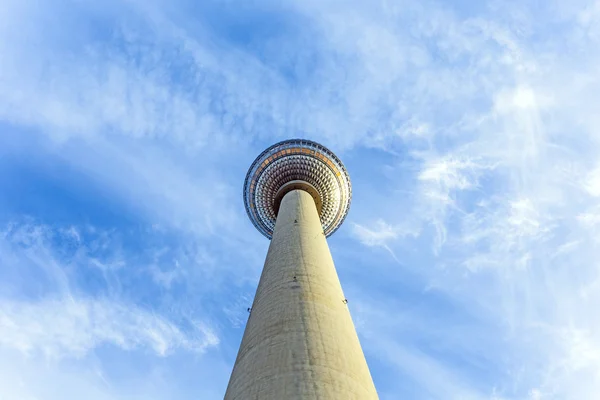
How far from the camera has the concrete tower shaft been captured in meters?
15.0

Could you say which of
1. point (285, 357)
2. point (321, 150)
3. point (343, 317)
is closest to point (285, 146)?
point (321, 150)

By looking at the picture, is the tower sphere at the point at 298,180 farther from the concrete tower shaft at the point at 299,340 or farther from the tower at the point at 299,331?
the concrete tower shaft at the point at 299,340

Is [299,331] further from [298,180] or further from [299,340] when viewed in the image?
[298,180]

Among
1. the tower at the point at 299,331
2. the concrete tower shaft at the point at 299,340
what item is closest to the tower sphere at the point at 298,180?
the tower at the point at 299,331

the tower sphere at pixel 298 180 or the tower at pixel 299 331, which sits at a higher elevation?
the tower sphere at pixel 298 180

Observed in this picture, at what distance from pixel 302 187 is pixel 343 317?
1933 centimetres

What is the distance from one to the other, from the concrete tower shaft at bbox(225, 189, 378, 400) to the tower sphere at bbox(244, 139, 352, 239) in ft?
48.2

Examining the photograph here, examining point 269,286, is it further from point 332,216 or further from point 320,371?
point 332,216

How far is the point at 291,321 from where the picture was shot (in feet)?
58.9

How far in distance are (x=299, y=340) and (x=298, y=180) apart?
75.7ft

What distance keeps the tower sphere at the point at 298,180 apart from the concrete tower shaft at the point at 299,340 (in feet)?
48.2

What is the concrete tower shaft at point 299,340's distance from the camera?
15.0 metres

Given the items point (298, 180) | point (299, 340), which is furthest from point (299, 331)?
point (298, 180)

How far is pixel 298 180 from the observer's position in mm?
38812
